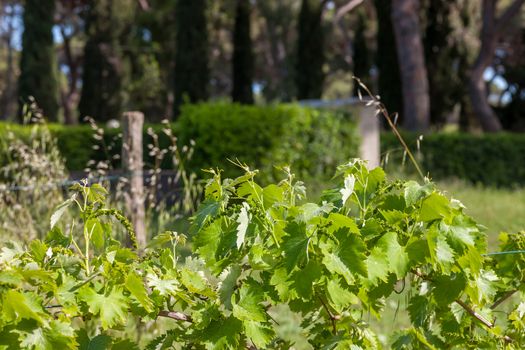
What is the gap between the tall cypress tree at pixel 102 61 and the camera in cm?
2175

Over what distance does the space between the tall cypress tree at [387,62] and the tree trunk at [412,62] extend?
2709 mm

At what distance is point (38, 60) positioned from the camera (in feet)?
62.1

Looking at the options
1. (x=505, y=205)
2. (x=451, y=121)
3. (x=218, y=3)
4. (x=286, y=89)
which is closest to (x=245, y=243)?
(x=505, y=205)

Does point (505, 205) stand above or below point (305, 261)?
below

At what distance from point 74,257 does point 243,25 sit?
2108 cm

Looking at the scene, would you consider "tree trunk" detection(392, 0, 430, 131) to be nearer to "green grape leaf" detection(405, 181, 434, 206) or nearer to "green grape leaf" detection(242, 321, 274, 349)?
"green grape leaf" detection(405, 181, 434, 206)

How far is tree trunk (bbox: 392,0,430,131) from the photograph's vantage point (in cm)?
1432

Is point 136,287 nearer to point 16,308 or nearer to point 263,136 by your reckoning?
point 16,308

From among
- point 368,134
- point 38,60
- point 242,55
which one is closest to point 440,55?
point 242,55

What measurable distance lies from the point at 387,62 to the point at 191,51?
18.9ft

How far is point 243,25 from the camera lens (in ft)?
72.5

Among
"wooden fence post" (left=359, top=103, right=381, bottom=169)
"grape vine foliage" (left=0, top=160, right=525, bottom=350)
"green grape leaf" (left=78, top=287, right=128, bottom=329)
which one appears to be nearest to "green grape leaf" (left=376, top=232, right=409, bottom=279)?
"grape vine foliage" (left=0, top=160, right=525, bottom=350)

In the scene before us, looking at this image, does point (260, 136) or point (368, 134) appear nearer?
point (260, 136)

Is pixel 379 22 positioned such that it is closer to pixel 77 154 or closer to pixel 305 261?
pixel 77 154
